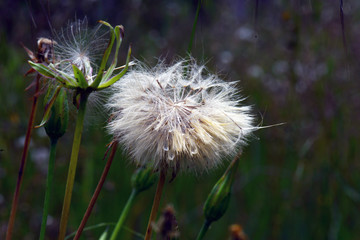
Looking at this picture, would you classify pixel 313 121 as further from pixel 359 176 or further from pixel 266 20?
pixel 266 20

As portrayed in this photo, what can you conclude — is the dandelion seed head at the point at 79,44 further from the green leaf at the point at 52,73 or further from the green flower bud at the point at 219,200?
the green flower bud at the point at 219,200

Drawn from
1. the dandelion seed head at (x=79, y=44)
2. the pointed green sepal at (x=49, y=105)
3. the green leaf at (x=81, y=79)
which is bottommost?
the pointed green sepal at (x=49, y=105)

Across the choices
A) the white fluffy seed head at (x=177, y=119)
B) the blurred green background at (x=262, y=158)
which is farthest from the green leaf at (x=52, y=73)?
the blurred green background at (x=262, y=158)

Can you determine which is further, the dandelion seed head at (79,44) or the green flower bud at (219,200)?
the dandelion seed head at (79,44)

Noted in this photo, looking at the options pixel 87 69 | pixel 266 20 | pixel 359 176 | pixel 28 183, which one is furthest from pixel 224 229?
pixel 266 20

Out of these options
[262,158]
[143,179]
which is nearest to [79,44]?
[143,179]

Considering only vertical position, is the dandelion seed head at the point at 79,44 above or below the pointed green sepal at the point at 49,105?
above

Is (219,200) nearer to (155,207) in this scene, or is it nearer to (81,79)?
(155,207)
